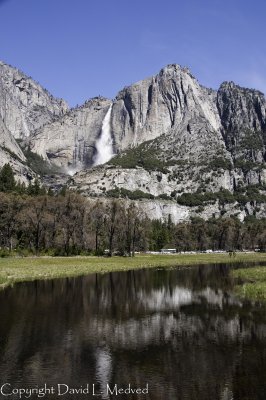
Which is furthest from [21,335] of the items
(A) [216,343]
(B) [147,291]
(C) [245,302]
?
(B) [147,291]

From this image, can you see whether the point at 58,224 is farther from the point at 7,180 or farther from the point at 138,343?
the point at 138,343

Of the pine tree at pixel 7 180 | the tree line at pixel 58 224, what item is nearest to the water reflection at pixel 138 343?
the tree line at pixel 58 224

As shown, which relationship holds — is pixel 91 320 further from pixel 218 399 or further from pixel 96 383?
pixel 218 399

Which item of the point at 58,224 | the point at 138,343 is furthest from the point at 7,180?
the point at 138,343

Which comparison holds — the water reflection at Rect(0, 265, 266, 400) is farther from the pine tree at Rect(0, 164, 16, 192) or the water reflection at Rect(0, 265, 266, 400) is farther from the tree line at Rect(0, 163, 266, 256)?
the pine tree at Rect(0, 164, 16, 192)

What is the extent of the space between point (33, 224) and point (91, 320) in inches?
3647

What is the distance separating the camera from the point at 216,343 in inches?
1088

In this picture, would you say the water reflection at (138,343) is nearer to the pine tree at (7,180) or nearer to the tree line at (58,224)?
the tree line at (58,224)

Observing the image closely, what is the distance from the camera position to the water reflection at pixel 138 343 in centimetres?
2053

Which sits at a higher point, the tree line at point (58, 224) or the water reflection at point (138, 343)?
the tree line at point (58, 224)

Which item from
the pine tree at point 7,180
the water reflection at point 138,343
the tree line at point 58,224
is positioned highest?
the pine tree at point 7,180

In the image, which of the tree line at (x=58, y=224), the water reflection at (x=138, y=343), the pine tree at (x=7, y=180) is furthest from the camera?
the pine tree at (x=7, y=180)

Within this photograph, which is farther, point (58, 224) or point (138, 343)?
point (58, 224)

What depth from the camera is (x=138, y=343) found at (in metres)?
27.5
